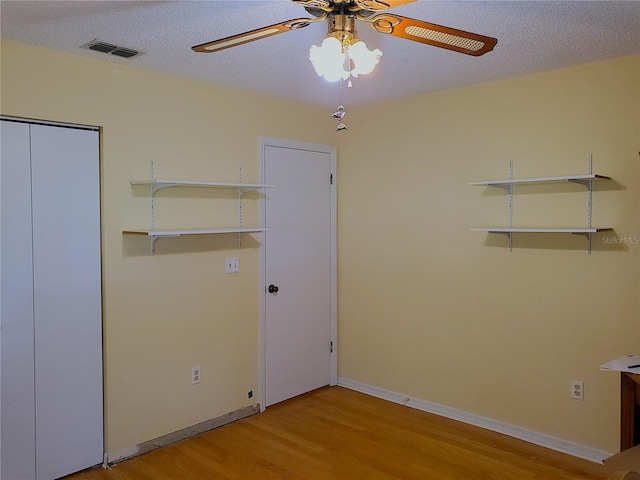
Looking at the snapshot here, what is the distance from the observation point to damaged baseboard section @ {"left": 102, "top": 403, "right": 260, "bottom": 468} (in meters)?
3.28

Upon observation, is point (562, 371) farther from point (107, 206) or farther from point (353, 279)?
point (107, 206)

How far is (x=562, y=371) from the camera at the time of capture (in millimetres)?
3447

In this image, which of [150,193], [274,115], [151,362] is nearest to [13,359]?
[151,362]

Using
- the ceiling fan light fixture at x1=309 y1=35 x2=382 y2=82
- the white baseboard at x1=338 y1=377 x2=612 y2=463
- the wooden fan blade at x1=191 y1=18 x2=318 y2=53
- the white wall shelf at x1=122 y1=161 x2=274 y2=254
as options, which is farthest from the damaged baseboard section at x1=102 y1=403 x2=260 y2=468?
the ceiling fan light fixture at x1=309 y1=35 x2=382 y2=82

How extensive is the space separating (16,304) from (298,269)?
2128mm

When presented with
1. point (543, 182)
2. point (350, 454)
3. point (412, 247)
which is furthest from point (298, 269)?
point (543, 182)

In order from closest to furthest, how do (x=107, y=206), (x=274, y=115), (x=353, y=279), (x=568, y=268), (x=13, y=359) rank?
1. (x=13, y=359)
2. (x=107, y=206)
3. (x=568, y=268)
4. (x=274, y=115)
5. (x=353, y=279)

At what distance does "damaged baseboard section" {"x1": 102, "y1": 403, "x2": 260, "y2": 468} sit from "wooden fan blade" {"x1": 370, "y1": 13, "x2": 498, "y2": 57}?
9.64 feet

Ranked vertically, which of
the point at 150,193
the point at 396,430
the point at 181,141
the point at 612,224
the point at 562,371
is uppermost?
the point at 181,141

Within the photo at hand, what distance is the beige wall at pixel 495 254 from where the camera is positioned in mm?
3236

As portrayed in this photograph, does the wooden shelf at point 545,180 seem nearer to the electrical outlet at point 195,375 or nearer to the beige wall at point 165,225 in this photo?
the beige wall at point 165,225

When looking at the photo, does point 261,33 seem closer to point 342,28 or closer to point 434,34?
point 342,28

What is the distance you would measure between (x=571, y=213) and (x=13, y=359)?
343cm

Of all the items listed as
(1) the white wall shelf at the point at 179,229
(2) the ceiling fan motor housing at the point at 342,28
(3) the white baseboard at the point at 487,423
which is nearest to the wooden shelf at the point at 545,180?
(1) the white wall shelf at the point at 179,229
